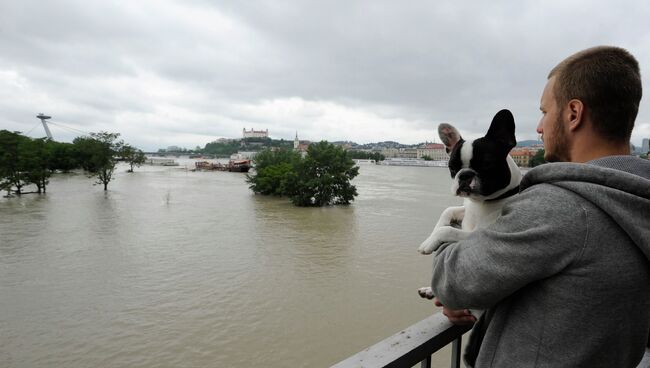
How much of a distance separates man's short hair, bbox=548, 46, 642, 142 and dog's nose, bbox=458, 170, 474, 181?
1.97 ft

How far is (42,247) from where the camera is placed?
571 inches

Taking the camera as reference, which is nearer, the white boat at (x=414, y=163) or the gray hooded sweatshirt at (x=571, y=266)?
the gray hooded sweatshirt at (x=571, y=266)

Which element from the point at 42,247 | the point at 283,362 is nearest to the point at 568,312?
the point at 283,362

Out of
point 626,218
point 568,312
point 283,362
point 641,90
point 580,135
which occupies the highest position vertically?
point 641,90

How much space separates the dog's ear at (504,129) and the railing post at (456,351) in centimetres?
84

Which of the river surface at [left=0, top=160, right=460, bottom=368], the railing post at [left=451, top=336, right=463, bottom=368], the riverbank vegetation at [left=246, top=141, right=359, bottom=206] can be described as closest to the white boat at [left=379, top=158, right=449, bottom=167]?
the riverbank vegetation at [left=246, top=141, right=359, bottom=206]

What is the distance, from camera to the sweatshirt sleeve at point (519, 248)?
2.80 ft

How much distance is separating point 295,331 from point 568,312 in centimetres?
844

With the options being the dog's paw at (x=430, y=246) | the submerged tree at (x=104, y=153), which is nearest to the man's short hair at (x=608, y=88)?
the dog's paw at (x=430, y=246)

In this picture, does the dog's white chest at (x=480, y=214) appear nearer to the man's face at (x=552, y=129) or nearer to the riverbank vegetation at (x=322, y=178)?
the man's face at (x=552, y=129)

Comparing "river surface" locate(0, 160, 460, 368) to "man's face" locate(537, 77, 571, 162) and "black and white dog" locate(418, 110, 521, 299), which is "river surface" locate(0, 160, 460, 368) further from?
"man's face" locate(537, 77, 571, 162)

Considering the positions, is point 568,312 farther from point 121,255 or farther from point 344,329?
point 121,255

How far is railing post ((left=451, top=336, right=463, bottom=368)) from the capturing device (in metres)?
1.43

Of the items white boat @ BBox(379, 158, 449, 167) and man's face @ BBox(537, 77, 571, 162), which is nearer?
man's face @ BBox(537, 77, 571, 162)
